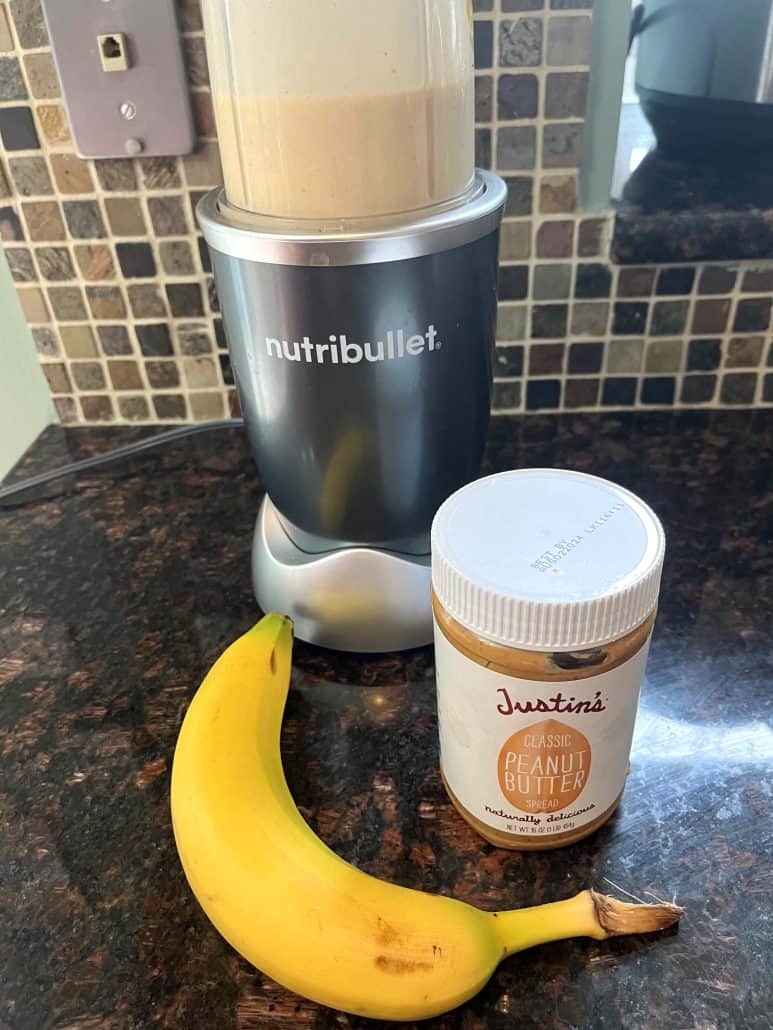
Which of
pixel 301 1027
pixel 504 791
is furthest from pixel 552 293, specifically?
pixel 301 1027

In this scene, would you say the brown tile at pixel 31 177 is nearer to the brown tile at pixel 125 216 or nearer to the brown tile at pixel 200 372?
the brown tile at pixel 125 216

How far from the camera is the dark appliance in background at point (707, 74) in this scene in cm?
61

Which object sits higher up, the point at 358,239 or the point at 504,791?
the point at 358,239

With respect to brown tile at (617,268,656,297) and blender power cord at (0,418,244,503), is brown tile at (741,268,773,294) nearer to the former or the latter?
brown tile at (617,268,656,297)

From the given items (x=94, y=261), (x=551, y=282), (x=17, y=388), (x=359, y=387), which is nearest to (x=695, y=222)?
(x=551, y=282)

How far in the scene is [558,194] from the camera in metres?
0.60

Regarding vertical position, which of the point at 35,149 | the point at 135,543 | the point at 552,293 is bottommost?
the point at 135,543

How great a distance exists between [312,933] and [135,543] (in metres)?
0.35

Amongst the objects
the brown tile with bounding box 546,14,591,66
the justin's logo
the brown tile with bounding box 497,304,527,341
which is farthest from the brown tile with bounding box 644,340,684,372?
the justin's logo

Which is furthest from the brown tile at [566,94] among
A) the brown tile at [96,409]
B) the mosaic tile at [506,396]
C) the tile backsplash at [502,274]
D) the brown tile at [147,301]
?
the brown tile at [96,409]

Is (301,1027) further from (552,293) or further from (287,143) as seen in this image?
(552,293)

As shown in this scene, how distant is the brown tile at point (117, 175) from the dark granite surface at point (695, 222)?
1.18 feet

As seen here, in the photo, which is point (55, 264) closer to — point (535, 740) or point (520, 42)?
point (520, 42)

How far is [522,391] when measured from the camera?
2.26ft
